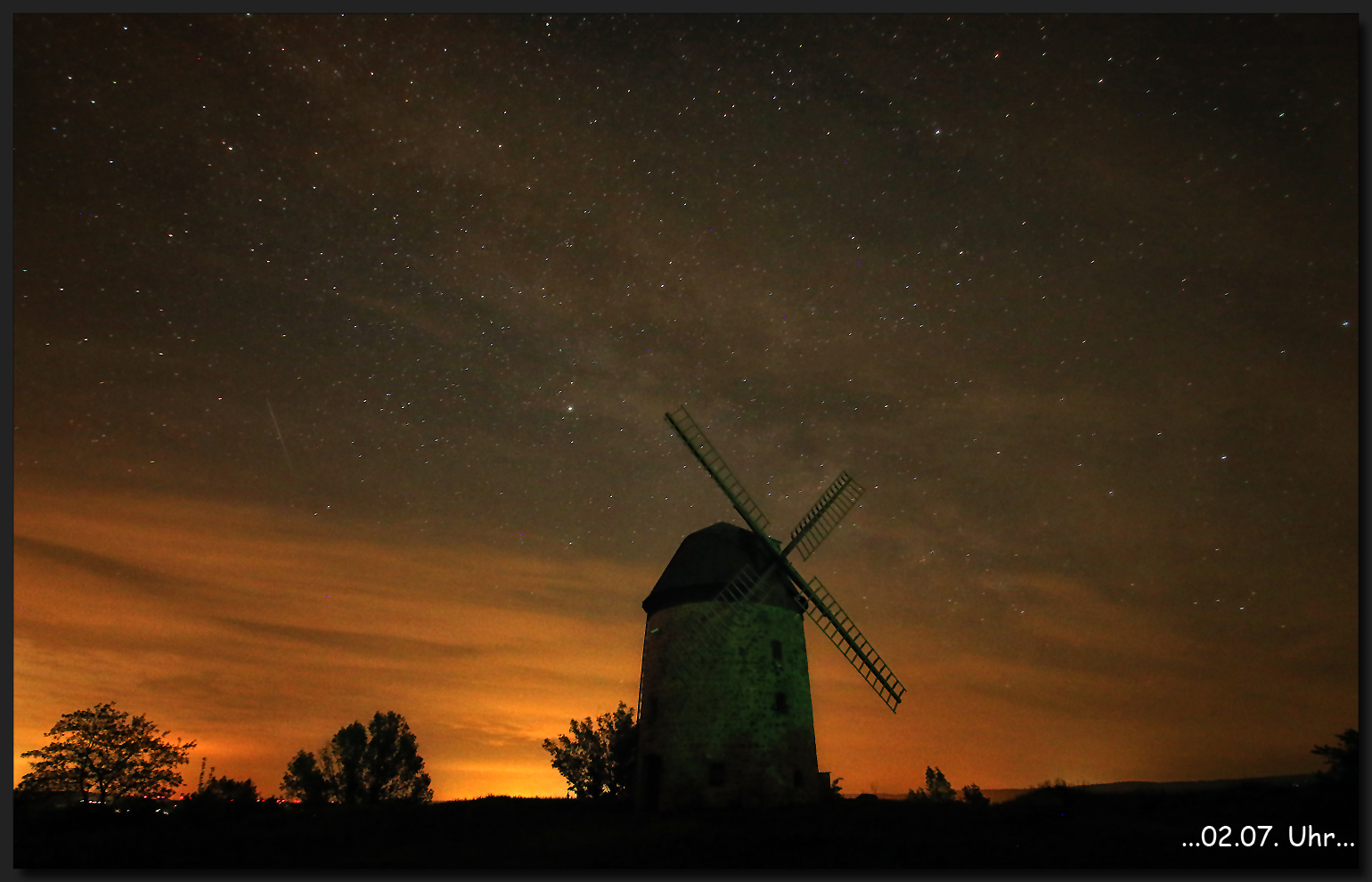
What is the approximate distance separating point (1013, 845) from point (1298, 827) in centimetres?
597

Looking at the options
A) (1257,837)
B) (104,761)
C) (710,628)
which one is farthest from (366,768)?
(1257,837)

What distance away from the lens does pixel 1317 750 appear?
22.3 meters

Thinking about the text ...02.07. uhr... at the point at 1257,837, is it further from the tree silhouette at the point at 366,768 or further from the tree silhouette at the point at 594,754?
the tree silhouette at the point at 366,768

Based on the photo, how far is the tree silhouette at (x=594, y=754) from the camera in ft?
121

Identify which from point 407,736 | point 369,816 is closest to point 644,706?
point 369,816

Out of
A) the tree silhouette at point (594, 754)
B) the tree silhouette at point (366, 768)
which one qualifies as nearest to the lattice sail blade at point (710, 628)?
the tree silhouette at point (594, 754)

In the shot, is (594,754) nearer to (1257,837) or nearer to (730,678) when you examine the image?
(730,678)

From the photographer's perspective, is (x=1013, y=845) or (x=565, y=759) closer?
(x=1013, y=845)

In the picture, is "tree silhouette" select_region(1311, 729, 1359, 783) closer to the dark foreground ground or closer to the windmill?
the dark foreground ground

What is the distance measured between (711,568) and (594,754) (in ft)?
53.7

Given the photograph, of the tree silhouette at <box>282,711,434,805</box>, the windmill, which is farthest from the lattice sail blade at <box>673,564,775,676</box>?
the tree silhouette at <box>282,711,434,805</box>

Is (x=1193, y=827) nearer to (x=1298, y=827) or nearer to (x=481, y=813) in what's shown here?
(x=1298, y=827)

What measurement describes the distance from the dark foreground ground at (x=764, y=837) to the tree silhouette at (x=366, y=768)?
1095 inches

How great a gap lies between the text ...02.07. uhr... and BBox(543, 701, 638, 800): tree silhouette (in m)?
25.0
